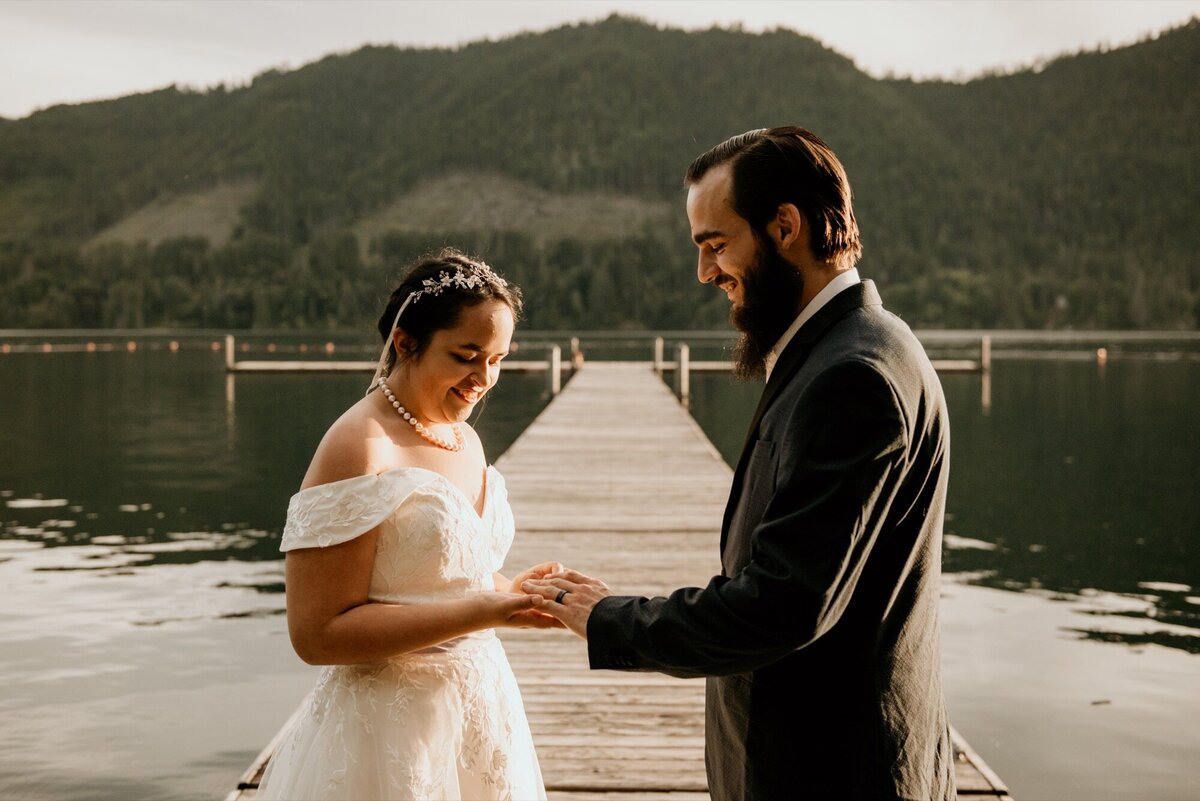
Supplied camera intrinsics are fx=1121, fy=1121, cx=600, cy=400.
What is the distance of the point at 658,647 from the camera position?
74.3 inches

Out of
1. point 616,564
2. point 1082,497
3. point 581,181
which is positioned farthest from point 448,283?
point 581,181

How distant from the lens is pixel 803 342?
77.0 inches

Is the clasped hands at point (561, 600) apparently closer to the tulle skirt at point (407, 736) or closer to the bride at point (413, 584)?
the bride at point (413, 584)

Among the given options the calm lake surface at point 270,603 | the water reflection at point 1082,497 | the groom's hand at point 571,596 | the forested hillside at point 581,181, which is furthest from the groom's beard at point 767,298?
the forested hillside at point 581,181

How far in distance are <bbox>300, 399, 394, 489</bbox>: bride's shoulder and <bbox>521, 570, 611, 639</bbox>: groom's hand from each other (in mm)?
409

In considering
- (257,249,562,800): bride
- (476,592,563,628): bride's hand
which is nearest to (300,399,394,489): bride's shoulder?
(257,249,562,800): bride

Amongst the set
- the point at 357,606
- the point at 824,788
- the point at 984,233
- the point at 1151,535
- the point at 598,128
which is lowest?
the point at 1151,535

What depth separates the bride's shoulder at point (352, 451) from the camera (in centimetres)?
226

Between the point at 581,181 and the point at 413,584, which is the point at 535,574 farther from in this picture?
the point at 581,181

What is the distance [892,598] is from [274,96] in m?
195

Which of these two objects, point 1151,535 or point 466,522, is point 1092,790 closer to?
point 466,522

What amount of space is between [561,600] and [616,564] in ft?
16.5

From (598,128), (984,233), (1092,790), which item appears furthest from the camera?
(598,128)

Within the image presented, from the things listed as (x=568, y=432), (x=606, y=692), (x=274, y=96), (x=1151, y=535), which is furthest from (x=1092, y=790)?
(x=274, y=96)
